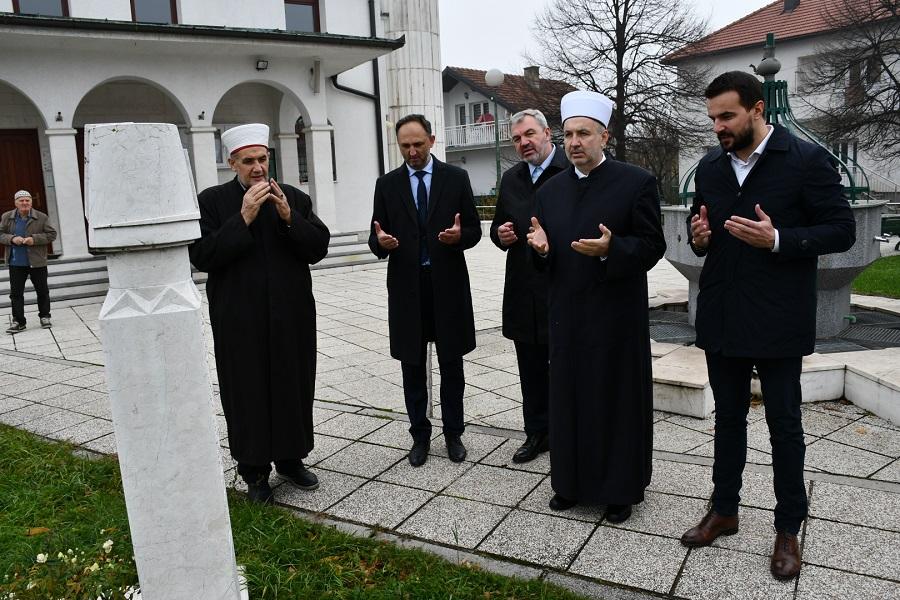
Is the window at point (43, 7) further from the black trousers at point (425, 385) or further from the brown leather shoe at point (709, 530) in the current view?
the brown leather shoe at point (709, 530)

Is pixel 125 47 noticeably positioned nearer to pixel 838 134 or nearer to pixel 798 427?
pixel 798 427

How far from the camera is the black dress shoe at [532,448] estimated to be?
448 centimetres

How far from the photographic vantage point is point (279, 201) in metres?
3.83

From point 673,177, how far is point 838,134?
44.9 ft

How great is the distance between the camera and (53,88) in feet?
44.7

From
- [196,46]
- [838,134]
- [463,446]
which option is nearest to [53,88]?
[196,46]

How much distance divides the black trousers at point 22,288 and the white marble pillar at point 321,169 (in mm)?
7300

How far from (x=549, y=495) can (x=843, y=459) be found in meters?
1.76

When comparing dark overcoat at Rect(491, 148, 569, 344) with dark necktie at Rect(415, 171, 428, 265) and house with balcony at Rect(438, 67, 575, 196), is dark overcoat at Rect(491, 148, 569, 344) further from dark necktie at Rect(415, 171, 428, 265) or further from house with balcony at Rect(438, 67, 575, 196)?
house with balcony at Rect(438, 67, 575, 196)

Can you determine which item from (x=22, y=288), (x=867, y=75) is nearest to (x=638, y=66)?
(x=867, y=75)

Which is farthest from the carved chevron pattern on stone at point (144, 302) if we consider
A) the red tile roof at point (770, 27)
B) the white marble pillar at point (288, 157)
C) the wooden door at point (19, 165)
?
the red tile roof at point (770, 27)

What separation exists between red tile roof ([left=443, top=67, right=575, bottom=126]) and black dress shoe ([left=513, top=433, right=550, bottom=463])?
1004 inches

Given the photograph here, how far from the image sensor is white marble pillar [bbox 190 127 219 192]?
1525 centimetres

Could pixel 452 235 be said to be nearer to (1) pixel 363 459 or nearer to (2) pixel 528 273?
(2) pixel 528 273
